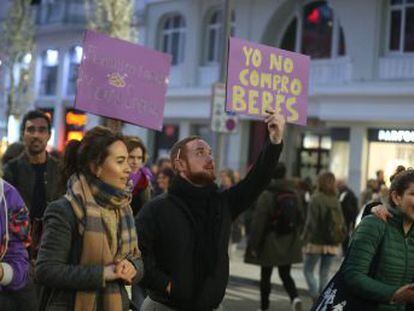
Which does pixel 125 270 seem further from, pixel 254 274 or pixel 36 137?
pixel 254 274

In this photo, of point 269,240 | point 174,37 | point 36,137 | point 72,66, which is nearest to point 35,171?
point 36,137

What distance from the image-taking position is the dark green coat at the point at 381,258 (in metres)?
4.32

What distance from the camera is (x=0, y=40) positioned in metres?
31.4

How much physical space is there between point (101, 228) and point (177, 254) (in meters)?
0.75

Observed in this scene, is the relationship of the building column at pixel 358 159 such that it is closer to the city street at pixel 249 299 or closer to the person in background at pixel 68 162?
the city street at pixel 249 299

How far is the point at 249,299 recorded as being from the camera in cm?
1128

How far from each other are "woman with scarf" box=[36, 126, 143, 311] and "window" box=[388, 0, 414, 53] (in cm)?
1784

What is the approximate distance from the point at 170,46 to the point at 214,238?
77.4ft

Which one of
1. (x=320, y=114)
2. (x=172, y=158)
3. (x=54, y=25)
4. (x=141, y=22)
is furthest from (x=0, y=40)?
(x=172, y=158)

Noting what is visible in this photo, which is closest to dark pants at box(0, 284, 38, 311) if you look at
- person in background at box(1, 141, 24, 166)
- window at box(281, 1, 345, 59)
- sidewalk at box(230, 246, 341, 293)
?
person in background at box(1, 141, 24, 166)

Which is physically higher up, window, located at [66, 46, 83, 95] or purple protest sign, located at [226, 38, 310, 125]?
window, located at [66, 46, 83, 95]

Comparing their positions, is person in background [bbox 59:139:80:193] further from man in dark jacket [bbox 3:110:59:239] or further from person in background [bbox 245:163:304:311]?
person in background [bbox 245:163:304:311]

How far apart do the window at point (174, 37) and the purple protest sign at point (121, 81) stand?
67.0 feet

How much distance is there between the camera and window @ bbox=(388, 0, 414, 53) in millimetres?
20625
